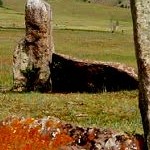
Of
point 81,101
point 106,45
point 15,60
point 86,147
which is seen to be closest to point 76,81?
point 15,60

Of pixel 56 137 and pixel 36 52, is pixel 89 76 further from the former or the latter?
pixel 56 137

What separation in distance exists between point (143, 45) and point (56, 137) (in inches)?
91.4

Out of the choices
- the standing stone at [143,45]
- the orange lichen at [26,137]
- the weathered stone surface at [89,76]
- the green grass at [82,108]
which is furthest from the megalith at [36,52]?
the standing stone at [143,45]

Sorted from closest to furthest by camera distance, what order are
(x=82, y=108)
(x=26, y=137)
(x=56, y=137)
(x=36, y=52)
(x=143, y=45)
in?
1. (x=143, y=45)
2. (x=56, y=137)
3. (x=26, y=137)
4. (x=82, y=108)
5. (x=36, y=52)

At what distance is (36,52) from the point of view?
28594 millimetres

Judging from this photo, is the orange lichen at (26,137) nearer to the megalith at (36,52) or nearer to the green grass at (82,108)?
the green grass at (82,108)

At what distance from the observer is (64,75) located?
28.2m

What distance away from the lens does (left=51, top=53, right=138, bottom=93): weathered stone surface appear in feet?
85.5

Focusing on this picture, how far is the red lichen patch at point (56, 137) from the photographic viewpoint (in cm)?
1027

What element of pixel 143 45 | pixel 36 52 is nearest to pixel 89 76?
pixel 36 52

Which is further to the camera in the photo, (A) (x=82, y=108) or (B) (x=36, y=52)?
(B) (x=36, y=52)

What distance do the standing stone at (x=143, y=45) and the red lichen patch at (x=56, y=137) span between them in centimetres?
70

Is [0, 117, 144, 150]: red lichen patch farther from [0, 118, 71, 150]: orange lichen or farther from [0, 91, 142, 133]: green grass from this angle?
[0, 91, 142, 133]: green grass

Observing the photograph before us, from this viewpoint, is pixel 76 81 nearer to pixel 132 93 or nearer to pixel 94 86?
pixel 94 86
